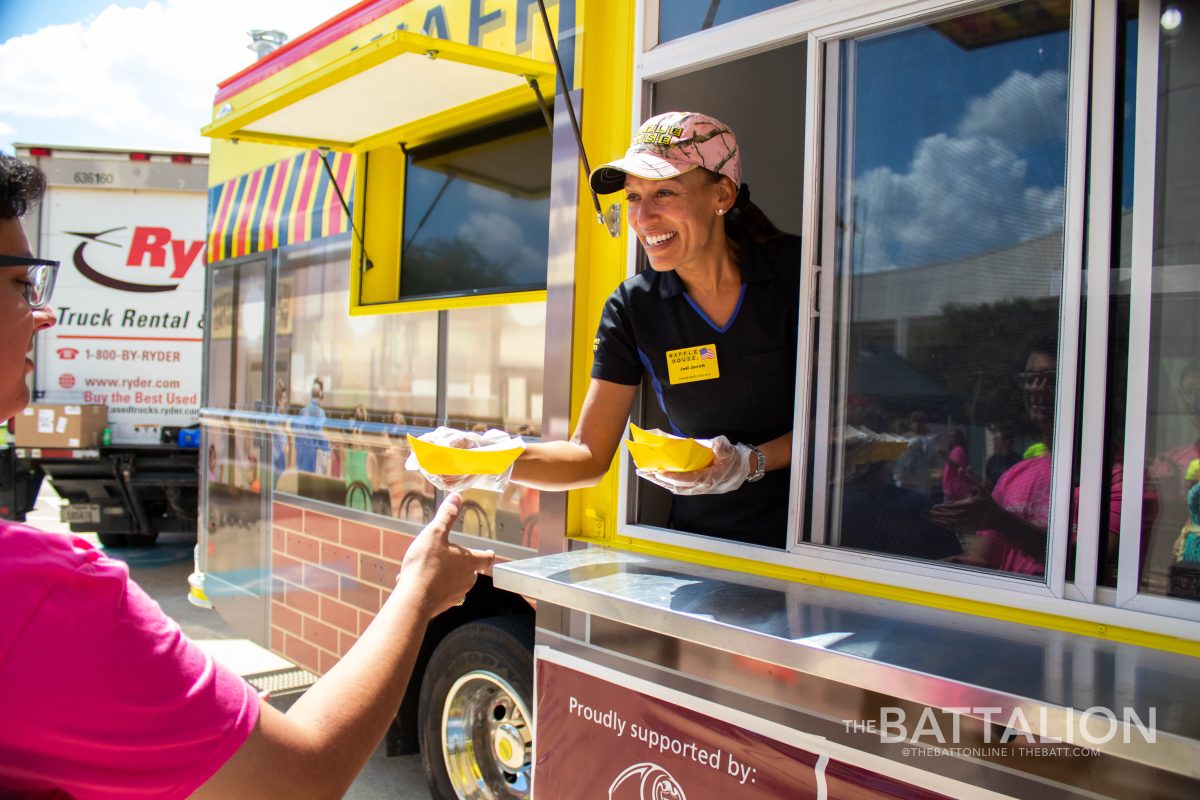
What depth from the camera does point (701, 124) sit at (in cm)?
207

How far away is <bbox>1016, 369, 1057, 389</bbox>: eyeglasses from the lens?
1544mm

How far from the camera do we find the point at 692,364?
2.13m

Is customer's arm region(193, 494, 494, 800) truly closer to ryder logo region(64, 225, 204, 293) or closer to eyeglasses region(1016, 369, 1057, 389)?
eyeglasses region(1016, 369, 1057, 389)

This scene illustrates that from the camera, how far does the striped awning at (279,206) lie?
12.9 feet

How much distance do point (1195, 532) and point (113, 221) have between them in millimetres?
8844

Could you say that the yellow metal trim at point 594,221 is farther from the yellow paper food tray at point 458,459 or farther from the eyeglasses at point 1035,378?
the eyeglasses at point 1035,378

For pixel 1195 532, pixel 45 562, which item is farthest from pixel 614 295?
pixel 45 562

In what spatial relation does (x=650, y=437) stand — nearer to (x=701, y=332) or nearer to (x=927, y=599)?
(x=701, y=332)

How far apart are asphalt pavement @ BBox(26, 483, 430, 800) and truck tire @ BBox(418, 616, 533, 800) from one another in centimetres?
61

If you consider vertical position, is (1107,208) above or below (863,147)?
below

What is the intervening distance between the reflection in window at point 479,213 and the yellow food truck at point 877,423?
11.9 inches

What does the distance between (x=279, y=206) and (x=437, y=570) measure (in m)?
3.51

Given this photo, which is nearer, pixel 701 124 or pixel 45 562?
pixel 45 562

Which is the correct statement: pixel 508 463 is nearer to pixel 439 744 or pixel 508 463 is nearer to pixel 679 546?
pixel 679 546
